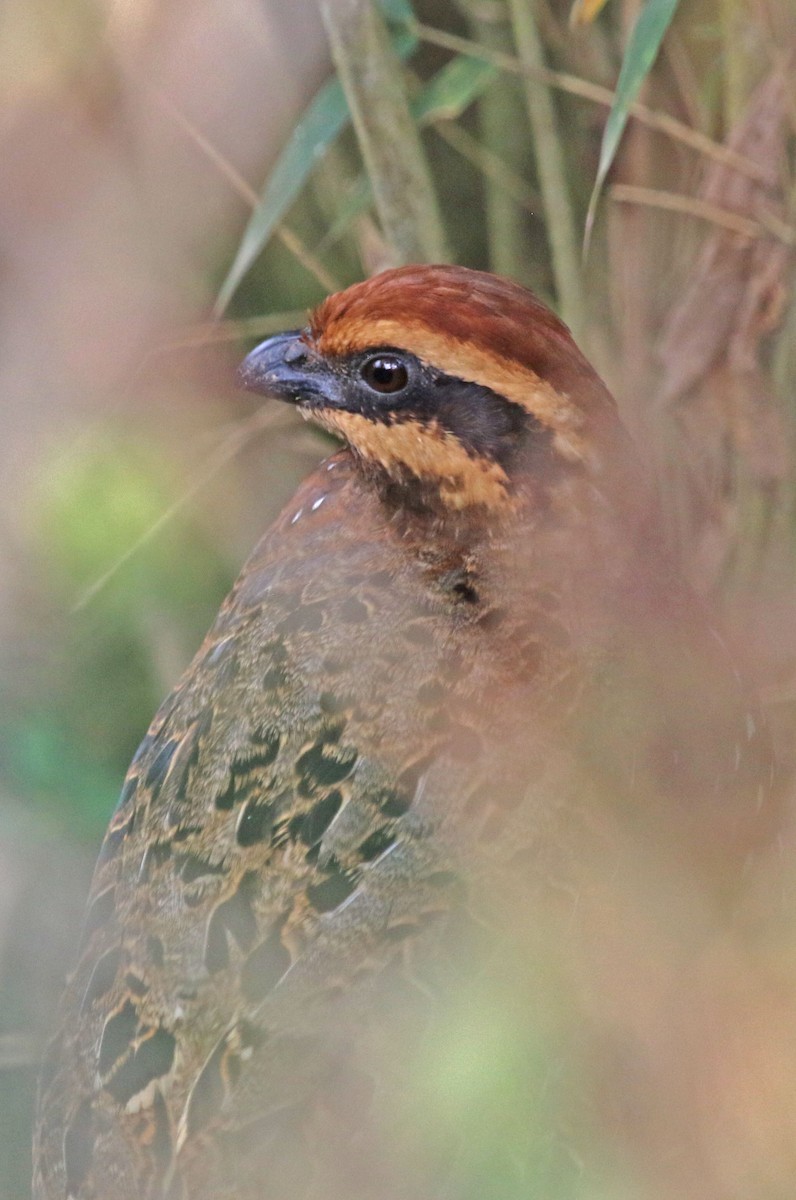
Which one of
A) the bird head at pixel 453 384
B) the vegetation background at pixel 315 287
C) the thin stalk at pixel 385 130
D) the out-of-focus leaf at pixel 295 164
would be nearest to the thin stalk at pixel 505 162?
the vegetation background at pixel 315 287

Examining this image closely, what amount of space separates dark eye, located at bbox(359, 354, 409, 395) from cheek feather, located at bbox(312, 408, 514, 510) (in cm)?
6

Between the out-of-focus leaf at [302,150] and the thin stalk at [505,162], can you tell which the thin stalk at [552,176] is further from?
the out-of-focus leaf at [302,150]

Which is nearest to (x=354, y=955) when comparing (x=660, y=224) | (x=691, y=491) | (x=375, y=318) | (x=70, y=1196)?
(x=70, y=1196)

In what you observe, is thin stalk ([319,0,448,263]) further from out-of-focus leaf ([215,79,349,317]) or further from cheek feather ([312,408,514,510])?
cheek feather ([312,408,514,510])

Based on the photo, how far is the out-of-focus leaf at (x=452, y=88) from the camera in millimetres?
2551

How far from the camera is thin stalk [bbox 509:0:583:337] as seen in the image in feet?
8.45

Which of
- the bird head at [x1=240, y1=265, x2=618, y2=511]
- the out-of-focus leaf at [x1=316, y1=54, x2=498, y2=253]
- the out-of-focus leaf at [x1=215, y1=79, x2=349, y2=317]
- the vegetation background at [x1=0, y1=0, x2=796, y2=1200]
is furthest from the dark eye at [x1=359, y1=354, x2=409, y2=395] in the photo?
the out-of-focus leaf at [x1=316, y1=54, x2=498, y2=253]

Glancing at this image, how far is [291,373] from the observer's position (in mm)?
2131

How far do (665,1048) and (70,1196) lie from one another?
87 centimetres

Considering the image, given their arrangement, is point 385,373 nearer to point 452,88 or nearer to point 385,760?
point 385,760

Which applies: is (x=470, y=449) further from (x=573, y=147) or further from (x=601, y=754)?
(x=573, y=147)

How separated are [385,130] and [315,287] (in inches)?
16.2

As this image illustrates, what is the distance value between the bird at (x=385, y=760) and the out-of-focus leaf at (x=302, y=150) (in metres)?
0.42

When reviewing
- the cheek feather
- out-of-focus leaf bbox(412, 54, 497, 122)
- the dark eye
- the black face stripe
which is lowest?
the cheek feather
